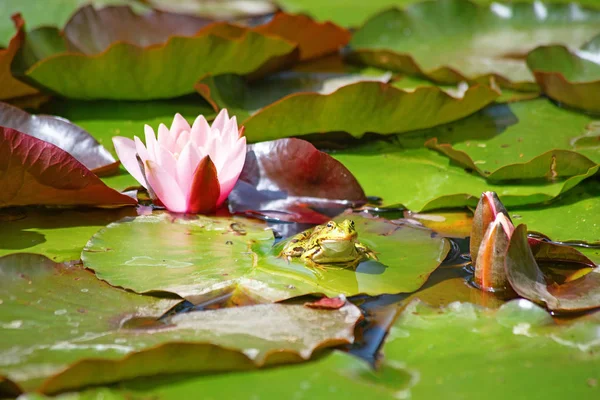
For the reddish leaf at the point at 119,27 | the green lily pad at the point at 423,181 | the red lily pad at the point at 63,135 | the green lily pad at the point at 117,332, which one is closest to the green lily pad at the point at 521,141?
the green lily pad at the point at 423,181

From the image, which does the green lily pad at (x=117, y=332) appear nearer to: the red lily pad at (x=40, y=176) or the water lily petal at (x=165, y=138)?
the red lily pad at (x=40, y=176)

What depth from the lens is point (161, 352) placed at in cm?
169

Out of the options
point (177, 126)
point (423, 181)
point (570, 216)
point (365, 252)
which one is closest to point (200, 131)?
point (177, 126)

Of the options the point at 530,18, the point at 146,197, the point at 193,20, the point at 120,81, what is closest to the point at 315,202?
the point at 146,197

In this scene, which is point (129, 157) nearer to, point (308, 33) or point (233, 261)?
point (233, 261)

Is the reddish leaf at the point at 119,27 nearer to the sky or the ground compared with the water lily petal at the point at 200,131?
nearer to the sky

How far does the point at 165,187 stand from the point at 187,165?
0.40 feet

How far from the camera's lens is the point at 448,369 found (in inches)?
70.2

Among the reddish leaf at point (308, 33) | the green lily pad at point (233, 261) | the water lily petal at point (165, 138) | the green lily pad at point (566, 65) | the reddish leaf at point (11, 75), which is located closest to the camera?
the green lily pad at point (233, 261)

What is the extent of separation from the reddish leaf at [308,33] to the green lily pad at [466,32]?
0.50 ft

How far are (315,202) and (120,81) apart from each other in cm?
122

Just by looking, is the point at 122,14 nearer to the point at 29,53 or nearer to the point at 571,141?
the point at 29,53

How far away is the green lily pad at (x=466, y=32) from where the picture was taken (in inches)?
167

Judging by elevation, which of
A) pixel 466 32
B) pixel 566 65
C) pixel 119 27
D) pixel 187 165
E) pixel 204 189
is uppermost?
pixel 119 27
